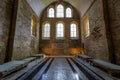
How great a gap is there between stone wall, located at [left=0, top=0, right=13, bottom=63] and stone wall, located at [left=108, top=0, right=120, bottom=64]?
199 inches

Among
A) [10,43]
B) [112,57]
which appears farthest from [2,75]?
[112,57]

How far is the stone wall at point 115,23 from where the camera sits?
4.13 metres

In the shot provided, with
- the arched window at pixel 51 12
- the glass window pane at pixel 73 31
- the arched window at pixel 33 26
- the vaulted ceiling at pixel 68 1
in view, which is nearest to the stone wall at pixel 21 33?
the vaulted ceiling at pixel 68 1

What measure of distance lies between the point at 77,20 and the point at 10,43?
329 inches

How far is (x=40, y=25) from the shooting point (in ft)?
37.1

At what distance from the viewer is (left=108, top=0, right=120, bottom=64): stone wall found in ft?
13.5

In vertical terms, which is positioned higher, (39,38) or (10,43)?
(39,38)

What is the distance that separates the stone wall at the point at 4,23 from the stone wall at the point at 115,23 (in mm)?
5062

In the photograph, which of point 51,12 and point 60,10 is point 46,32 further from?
point 60,10

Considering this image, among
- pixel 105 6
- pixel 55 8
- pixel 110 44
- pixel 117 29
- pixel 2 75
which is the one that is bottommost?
pixel 2 75

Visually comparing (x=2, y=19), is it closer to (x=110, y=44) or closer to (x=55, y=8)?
(x=110, y=44)

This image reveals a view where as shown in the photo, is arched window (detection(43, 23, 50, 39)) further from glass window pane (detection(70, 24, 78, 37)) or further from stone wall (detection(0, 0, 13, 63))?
stone wall (detection(0, 0, 13, 63))

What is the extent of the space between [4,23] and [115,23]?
5.09 meters

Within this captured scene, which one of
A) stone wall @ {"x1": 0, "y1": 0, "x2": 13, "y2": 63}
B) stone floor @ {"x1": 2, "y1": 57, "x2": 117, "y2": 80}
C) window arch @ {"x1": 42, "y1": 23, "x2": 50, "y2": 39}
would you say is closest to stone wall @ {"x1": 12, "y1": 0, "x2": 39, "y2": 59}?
stone wall @ {"x1": 0, "y1": 0, "x2": 13, "y2": 63}
